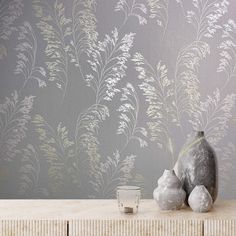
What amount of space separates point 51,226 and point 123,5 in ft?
4.28

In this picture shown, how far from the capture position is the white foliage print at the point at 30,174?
8.61 feet

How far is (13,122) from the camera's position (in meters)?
2.61

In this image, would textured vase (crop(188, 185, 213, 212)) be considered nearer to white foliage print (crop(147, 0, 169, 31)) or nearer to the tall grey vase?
the tall grey vase

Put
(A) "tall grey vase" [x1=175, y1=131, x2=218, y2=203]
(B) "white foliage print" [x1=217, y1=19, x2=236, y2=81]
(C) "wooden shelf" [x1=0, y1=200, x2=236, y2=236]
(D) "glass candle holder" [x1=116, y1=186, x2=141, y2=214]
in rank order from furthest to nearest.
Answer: (B) "white foliage print" [x1=217, y1=19, x2=236, y2=81]
(A) "tall grey vase" [x1=175, y1=131, x2=218, y2=203]
(D) "glass candle holder" [x1=116, y1=186, x2=141, y2=214]
(C) "wooden shelf" [x1=0, y1=200, x2=236, y2=236]

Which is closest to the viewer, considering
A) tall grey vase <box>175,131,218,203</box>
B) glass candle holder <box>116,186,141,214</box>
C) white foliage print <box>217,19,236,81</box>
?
glass candle holder <box>116,186,141,214</box>

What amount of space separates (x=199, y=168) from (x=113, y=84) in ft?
2.60

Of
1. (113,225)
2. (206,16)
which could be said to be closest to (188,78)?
(206,16)

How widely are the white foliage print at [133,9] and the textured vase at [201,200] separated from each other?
1043 millimetres

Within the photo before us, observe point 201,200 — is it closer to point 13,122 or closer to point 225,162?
point 225,162

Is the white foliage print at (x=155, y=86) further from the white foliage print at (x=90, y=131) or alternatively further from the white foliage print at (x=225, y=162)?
the white foliage print at (x=225, y=162)

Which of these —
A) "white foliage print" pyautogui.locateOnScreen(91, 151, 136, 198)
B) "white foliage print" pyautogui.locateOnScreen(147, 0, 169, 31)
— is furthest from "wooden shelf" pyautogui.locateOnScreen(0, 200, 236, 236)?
"white foliage print" pyautogui.locateOnScreen(147, 0, 169, 31)

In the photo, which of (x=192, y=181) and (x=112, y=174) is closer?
(x=192, y=181)

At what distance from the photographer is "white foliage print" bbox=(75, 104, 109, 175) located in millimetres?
2611

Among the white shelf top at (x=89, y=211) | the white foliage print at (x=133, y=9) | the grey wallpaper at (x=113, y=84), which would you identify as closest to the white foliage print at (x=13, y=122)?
the grey wallpaper at (x=113, y=84)
